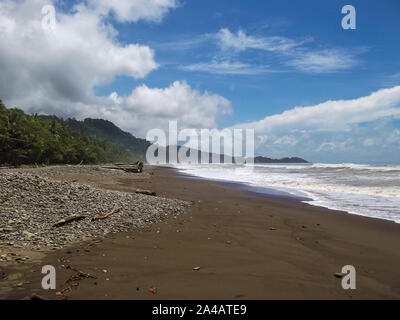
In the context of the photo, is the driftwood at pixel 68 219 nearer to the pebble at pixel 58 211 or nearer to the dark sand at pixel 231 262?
the pebble at pixel 58 211

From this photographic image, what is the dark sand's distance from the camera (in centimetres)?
439

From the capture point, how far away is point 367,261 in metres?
5.86

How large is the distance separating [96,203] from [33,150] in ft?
133

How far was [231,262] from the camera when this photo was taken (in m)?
5.70

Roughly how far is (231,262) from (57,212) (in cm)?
582

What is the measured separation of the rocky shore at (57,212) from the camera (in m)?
6.32

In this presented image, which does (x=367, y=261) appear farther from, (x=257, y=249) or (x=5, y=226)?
(x=5, y=226)

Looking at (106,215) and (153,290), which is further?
(106,215)

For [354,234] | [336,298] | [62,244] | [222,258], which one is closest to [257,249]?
[222,258]

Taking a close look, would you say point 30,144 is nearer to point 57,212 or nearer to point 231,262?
point 57,212

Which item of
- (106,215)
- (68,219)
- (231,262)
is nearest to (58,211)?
(68,219)

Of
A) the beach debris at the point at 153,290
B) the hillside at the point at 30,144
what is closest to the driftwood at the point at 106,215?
the beach debris at the point at 153,290

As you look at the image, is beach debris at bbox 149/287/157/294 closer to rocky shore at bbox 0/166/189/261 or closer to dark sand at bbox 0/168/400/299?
dark sand at bbox 0/168/400/299
